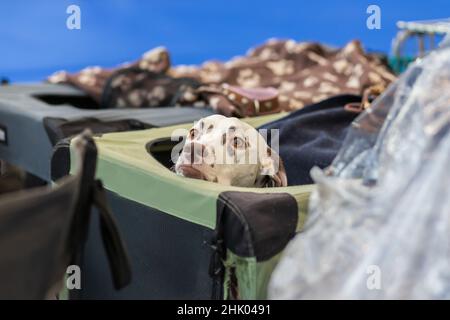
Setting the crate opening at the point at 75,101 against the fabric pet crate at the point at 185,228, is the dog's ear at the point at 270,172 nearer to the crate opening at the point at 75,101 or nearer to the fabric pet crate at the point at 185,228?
the fabric pet crate at the point at 185,228

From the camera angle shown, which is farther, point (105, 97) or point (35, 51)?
point (35, 51)

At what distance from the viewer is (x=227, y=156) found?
3.03 ft

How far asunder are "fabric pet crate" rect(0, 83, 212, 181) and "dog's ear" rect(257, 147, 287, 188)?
454mm

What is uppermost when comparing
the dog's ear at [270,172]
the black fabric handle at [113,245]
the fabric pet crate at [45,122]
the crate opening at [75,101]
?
the crate opening at [75,101]

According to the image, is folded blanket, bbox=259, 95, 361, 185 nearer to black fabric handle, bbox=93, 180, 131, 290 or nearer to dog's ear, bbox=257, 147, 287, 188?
dog's ear, bbox=257, 147, 287, 188

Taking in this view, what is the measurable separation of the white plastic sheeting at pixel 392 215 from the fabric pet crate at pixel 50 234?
0.17 metres

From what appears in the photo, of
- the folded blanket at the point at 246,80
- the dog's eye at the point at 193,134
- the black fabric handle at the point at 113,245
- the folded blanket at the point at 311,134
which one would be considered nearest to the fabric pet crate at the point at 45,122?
the folded blanket at the point at 246,80

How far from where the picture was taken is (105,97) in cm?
169

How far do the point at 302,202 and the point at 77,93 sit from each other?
1028mm

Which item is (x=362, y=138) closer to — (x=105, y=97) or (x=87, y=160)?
(x=87, y=160)

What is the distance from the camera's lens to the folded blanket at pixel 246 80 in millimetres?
1584

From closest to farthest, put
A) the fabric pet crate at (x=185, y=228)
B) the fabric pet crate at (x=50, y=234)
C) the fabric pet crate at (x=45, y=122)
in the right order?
the fabric pet crate at (x=50, y=234) < the fabric pet crate at (x=185, y=228) < the fabric pet crate at (x=45, y=122)

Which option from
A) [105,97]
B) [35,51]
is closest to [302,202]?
[105,97]

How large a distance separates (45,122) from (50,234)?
2.62 feet
